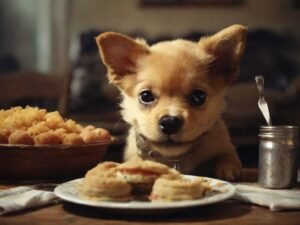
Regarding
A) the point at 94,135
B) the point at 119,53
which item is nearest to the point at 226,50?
the point at 119,53

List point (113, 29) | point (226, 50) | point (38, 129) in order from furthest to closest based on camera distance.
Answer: point (113, 29) → point (226, 50) → point (38, 129)

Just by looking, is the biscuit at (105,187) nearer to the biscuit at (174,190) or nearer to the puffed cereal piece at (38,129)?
the biscuit at (174,190)

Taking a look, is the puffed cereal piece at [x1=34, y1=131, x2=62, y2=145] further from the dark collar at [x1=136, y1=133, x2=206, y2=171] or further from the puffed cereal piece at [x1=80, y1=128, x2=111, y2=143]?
the dark collar at [x1=136, y1=133, x2=206, y2=171]

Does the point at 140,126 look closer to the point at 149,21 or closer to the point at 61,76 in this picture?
the point at 61,76

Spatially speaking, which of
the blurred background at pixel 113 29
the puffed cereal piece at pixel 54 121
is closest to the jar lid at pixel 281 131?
the puffed cereal piece at pixel 54 121

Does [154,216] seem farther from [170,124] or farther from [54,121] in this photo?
[54,121]

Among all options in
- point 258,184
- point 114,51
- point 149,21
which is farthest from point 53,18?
point 258,184

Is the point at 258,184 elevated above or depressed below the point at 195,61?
below
